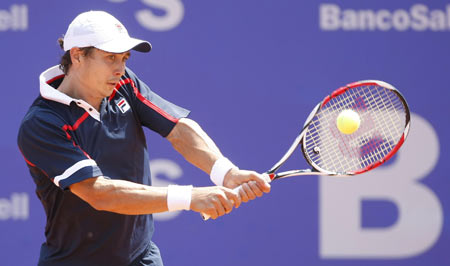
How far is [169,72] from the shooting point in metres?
4.91

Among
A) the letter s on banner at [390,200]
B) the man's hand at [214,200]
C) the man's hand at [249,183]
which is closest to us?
the man's hand at [214,200]

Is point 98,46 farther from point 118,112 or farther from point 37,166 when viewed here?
point 37,166

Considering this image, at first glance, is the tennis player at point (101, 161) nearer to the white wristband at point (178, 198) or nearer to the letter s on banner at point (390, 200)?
the white wristband at point (178, 198)

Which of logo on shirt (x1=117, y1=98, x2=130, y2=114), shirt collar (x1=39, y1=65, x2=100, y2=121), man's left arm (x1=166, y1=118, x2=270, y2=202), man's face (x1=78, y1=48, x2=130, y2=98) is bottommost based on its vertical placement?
man's left arm (x1=166, y1=118, x2=270, y2=202)

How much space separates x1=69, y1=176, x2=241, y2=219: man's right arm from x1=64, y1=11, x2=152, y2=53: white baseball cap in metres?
0.57

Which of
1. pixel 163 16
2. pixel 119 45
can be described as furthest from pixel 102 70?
pixel 163 16

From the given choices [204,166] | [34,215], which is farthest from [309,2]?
[34,215]

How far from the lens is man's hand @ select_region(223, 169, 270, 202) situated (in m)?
3.30

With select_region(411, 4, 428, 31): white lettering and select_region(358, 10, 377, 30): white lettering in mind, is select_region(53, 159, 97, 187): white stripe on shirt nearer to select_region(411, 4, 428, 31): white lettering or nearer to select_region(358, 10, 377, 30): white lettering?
select_region(358, 10, 377, 30): white lettering

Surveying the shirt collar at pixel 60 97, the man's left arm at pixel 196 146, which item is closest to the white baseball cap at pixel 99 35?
the shirt collar at pixel 60 97

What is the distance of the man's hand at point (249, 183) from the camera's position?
3.30 m

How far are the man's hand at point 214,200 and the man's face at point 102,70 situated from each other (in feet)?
1.99

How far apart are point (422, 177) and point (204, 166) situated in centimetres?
191

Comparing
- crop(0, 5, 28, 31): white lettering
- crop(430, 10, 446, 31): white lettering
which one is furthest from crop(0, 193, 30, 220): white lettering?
crop(430, 10, 446, 31): white lettering
